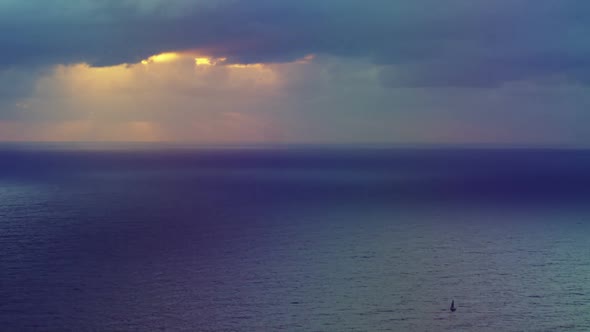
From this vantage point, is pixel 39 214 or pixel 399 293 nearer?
pixel 399 293

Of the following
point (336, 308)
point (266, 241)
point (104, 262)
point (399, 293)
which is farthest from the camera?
point (266, 241)

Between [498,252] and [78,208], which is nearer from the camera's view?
[498,252]

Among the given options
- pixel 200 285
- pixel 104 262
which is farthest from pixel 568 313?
pixel 104 262

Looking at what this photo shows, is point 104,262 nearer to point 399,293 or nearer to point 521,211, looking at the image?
point 399,293

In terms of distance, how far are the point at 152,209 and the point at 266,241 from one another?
50781mm

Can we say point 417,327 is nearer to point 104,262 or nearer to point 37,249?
point 104,262

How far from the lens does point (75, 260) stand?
80.9 metres

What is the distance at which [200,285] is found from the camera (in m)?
69.7

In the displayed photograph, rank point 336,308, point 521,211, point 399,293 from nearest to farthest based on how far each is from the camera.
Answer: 1. point 336,308
2. point 399,293
3. point 521,211

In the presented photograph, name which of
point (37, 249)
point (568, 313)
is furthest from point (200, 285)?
point (568, 313)

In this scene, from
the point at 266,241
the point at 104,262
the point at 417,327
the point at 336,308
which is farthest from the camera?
the point at 266,241

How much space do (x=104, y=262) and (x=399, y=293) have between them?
43.7 m

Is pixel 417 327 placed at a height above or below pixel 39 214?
below

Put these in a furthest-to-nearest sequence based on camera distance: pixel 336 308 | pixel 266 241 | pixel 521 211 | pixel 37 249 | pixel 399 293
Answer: pixel 521 211 → pixel 266 241 → pixel 37 249 → pixel 399 293 → pixel 336 308
